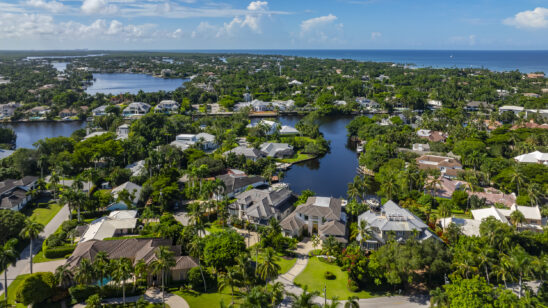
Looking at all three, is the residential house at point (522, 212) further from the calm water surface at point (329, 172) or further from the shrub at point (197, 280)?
the shrub at point (197, 280)

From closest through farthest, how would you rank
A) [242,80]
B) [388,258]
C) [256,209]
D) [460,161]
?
[388,258] → [256,209] → [460,161] → [242,80]

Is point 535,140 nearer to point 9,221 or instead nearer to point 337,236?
point 337,236

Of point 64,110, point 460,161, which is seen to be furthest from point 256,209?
point 64,110

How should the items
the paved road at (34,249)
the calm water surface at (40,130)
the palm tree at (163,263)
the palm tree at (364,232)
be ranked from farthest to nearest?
the calm water surface at (40,130) → the palm tree at (364,232) → the paved road at (34,249) → the palm tree at (163,263)

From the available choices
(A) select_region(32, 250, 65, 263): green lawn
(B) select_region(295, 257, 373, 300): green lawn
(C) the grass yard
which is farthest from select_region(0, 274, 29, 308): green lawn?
(B) select_region(295, 257, 373, 300): green lawn

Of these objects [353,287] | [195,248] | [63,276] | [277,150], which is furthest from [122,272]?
[277,150]

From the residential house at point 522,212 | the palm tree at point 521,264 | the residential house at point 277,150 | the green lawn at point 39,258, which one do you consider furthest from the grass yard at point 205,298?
the residential house at point 277,150

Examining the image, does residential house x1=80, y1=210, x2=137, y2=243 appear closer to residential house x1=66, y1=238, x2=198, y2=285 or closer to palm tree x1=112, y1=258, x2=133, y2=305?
residential house x1=66, y1=238, x2=198, y2=285
